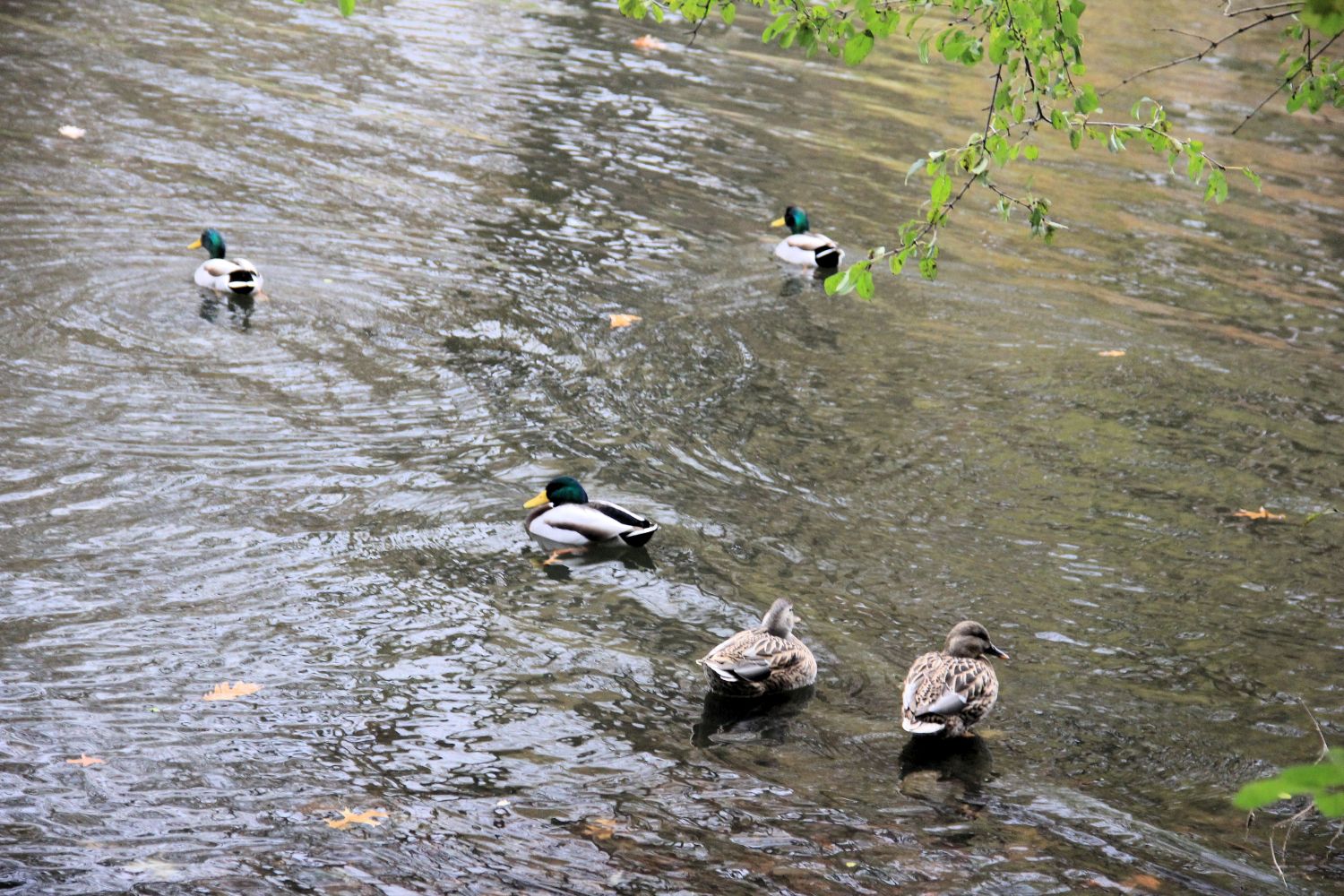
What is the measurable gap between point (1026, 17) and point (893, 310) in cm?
827

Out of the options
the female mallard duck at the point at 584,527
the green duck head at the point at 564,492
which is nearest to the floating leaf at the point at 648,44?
the green duck head at the point at 564,492

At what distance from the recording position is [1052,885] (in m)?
6.20

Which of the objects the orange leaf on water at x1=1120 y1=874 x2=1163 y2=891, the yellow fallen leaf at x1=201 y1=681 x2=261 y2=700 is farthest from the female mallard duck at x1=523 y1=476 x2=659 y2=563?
the orange leaf on water at x1=1120 y1=874 x2=1163 y2=891

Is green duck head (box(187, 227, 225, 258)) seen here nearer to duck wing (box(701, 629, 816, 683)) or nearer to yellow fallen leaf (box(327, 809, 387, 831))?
duck wing (box(701, 629, 816, 683))

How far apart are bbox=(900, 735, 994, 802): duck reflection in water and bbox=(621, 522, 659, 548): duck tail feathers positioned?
8.93ft

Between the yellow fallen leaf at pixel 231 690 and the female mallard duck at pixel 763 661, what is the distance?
2.51 meters

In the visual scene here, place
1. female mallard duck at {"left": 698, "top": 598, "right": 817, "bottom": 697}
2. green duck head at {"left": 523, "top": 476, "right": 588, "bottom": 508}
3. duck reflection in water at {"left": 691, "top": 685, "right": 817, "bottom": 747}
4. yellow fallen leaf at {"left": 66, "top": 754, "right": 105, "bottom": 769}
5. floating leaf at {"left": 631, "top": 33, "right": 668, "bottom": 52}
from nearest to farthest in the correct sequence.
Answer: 1. yellow fallen leaf at {"left": 66, "top": 754, "right": 105, "bottom": 769}
2. duck reflection in water at {"left": 691, "top": 685, "right": 817, "bottom": 747}
3. female mallard duck at {"left": 698, "top": 598, "right": 817, "bottom": 697}
4. green duck head at {"left": 523, "top": 476, "right": 588, "bottom": 508}
5. floating leaf at {"left": 631, "top": 33, "right": 668, "bottom": 52}

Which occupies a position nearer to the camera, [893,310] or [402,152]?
[893,310]

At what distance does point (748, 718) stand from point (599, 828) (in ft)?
5.56

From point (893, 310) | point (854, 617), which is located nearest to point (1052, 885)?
point (854, 617)

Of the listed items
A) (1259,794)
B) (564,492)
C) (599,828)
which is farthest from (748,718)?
(1259,794)

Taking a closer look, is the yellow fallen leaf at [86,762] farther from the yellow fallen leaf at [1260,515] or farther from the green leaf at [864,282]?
the yellow fallen leaf at [1260,515]

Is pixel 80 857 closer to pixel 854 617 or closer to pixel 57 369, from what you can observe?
pixel 854 617

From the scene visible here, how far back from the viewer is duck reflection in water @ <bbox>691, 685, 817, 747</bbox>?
24.9ft
